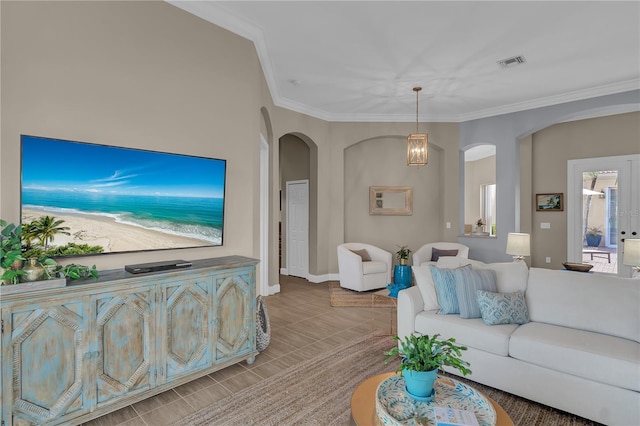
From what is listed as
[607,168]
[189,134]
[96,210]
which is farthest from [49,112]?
[607,168]

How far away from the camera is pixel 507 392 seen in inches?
102

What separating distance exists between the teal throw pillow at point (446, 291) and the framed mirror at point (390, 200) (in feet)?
12.0

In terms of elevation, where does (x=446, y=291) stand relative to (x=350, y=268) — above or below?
above

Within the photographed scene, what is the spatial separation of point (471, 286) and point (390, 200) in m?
3.91

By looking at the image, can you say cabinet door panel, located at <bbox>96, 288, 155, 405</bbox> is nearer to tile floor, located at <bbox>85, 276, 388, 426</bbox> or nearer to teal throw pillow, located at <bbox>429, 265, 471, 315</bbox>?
tile floor, located at <bbox>85, 276, 388, 426</bbox>

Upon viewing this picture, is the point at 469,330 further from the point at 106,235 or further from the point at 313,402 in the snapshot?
the point at 106,235

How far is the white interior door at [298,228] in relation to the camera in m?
6.78

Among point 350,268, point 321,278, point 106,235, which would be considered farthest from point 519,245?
point 106,235

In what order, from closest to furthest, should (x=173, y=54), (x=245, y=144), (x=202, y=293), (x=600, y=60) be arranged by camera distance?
(x=202, y=293) < (x=173, y=54) < (x=245, y=144) < (x=600, y=60)

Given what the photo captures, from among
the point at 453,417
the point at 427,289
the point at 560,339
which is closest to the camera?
the point at 453,417

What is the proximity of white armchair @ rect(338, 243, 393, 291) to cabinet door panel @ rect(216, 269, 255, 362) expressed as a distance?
2850 millimetres

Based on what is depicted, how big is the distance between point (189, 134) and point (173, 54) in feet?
2.27

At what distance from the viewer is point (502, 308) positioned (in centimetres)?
281

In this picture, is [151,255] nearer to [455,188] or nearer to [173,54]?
[173,54]
